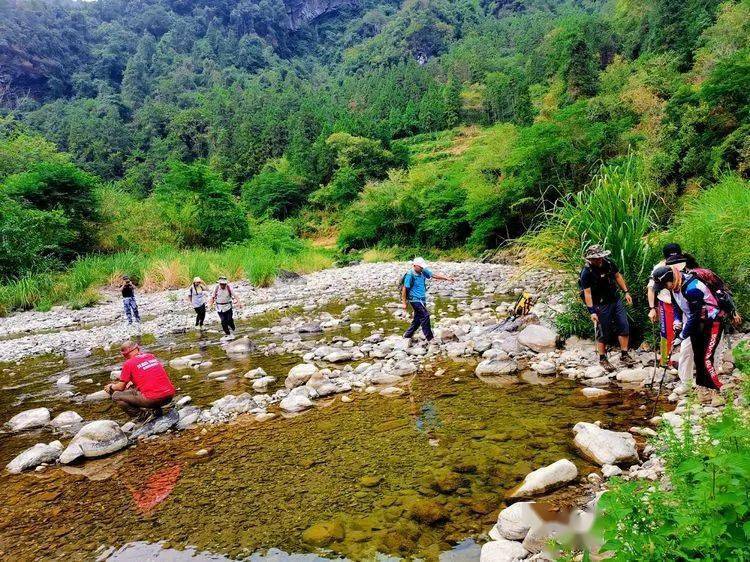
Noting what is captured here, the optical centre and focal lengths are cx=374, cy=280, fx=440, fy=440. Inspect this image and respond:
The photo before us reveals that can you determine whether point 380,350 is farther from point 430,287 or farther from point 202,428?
point 430,287

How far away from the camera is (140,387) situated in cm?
621

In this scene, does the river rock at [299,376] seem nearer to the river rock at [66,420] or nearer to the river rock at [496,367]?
the river rock at [496,367]

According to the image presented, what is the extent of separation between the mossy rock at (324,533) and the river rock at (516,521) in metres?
1.22

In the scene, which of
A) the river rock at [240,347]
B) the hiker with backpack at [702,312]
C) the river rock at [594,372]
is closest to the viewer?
the hiker with backpack at [702,312]

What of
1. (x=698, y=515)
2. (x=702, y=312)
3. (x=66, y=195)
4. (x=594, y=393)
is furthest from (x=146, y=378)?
(x=66, y=195)

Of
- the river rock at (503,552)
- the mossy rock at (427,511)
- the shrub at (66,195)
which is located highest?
the shrub at (66,195)

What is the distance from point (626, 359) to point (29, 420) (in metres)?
8.73

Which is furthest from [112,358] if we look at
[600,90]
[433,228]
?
[600,90]

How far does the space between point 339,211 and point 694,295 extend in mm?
51071

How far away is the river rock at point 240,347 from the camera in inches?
390

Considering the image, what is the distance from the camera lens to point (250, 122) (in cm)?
7481

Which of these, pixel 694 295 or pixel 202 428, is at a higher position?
pixel 694 295

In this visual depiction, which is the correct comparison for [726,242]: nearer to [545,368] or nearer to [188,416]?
[545,368]

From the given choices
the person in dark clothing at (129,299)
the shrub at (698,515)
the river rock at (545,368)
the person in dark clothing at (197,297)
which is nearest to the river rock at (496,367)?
the river rock at (545,368)
